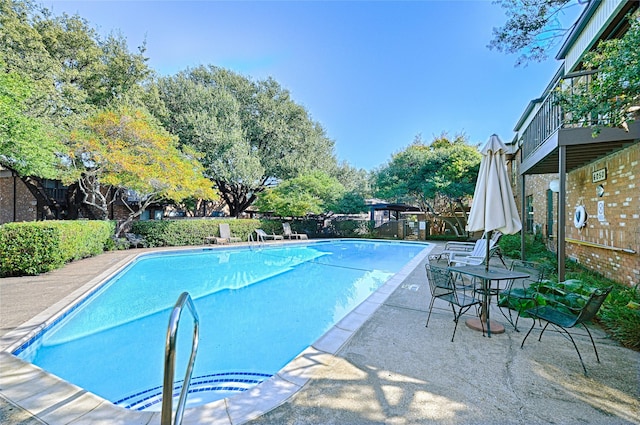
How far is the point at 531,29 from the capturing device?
278 inches

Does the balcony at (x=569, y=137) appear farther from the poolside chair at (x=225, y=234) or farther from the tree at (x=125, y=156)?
the poolside chair at (x=225, y=234)

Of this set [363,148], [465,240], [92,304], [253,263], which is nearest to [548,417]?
[92,304]

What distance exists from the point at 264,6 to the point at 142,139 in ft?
21.8

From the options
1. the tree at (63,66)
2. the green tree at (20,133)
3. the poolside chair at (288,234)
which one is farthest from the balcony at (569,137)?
the tree at (63,66)

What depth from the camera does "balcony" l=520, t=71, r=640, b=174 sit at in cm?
469

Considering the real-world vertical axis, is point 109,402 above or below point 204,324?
above

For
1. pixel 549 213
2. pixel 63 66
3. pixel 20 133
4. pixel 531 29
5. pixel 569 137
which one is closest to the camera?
pixel 569 137

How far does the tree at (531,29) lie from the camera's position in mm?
6793

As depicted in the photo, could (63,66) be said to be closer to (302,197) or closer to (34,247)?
(34,247)

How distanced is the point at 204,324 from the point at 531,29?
31.7 feet

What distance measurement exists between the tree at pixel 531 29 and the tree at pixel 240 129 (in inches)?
546

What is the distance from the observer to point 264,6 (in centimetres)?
1062

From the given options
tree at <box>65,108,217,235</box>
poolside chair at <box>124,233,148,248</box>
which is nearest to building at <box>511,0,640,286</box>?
tree at <box>65,108,217,235</box>

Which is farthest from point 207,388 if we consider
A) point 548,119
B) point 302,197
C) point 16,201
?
point 16,201
